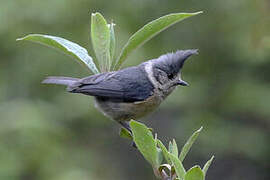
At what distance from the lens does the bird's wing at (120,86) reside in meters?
2.58

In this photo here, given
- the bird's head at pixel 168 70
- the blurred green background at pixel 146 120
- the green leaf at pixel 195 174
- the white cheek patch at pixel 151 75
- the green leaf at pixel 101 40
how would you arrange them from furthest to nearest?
1. the blurred green background at pixel 146 120
2. the white cheek patch at pixel 151 75
3. the bird's head at pixel 168 70
4. the green leaf at pixel 101 40
5. the green leaf at pixel 195 174

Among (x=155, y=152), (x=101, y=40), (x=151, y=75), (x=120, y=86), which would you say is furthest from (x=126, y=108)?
(x=155, y=152)

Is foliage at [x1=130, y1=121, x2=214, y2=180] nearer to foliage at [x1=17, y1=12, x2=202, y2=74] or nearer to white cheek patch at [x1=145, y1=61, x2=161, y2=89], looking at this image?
foliage at [x1=17, y1=12, x2=202, y2=74]

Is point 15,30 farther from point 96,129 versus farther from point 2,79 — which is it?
point 96,129

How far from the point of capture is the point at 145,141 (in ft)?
4.55

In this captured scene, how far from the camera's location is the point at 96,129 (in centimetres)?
655

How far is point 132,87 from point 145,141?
160cm

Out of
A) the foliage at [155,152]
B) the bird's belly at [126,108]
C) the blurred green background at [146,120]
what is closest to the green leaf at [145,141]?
the foliage at [155,152]

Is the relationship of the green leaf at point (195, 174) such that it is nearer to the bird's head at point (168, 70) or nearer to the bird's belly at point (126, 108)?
the bird's head at point (168, 70)

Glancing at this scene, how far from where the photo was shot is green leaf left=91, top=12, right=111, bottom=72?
179cm

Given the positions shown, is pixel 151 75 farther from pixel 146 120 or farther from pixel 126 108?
pixel 146 120

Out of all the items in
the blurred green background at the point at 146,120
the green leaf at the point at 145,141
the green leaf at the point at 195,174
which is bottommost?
the blurred green background at the point at 146,120

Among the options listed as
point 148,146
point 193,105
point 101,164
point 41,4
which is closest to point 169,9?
point 193,105

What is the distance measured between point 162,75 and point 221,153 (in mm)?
3515
